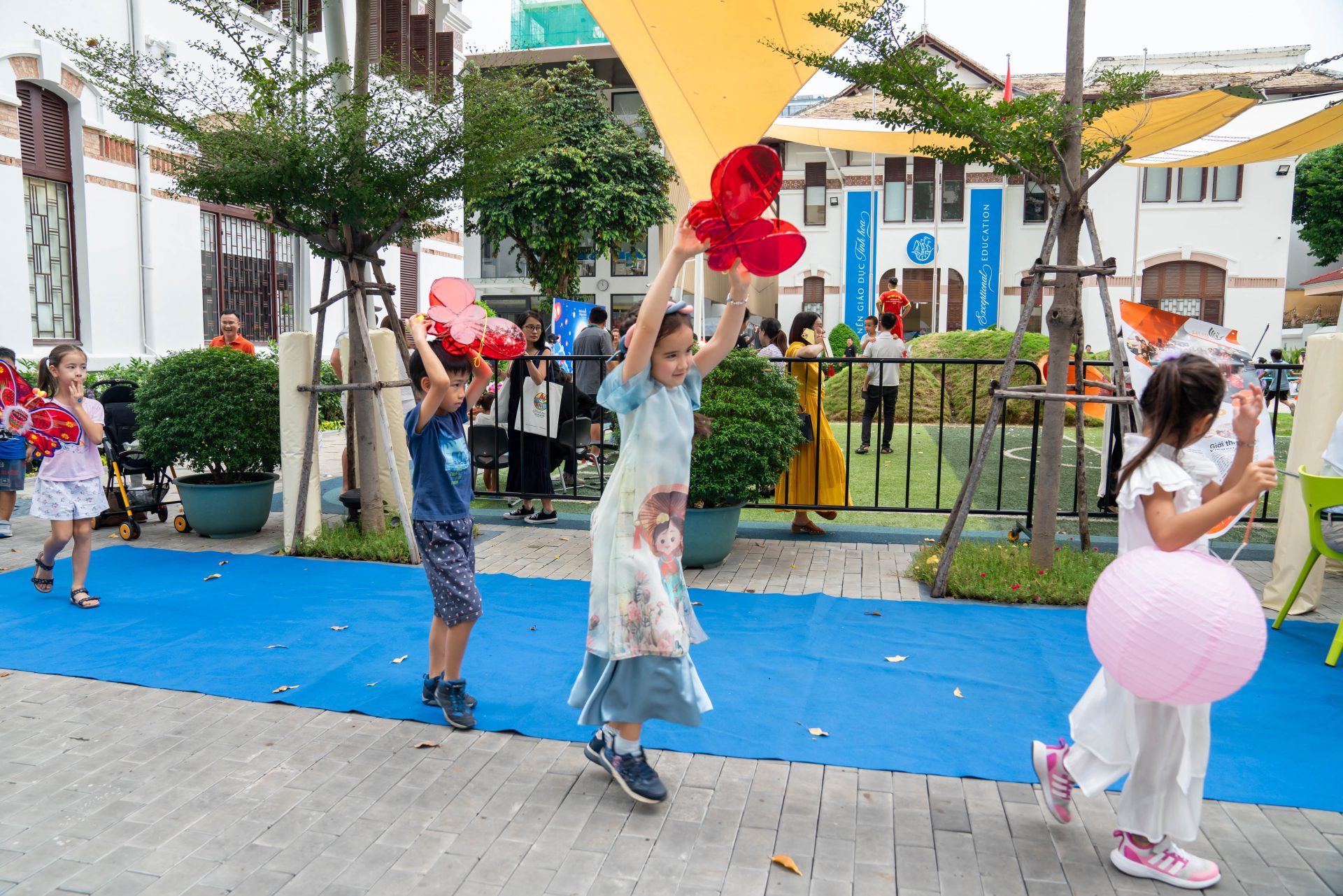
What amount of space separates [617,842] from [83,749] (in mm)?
2175

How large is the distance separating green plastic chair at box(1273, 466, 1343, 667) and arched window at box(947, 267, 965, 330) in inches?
1054

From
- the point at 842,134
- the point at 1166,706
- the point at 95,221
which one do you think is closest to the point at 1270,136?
the point at 842,134

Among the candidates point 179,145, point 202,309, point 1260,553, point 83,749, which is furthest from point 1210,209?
point 83,749

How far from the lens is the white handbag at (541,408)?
25.5ft

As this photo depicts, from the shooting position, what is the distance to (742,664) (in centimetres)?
437

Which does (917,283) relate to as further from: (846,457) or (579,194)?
(846,457)

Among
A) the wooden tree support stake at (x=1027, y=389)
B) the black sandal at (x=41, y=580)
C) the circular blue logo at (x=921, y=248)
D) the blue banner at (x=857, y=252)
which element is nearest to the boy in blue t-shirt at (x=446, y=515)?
→ the wooden tree support stake at (x=1027, y=389)

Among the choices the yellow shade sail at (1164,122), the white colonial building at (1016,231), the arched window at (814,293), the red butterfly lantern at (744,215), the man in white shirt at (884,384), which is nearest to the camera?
the red butterfly lantern at (744,215)

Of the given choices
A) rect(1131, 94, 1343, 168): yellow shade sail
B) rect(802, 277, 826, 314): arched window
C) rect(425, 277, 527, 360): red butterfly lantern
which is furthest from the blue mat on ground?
rect(802, 277, 826, 314): arched window

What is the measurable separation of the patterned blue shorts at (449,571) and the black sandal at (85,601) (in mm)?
2764

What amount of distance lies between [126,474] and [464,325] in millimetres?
5247

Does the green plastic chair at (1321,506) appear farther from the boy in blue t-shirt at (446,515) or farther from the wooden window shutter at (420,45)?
the wooden window shutter at (420,45)

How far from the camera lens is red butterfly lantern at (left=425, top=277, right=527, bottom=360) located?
3.71 meters

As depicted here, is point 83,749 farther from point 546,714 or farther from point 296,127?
point 296,127
